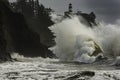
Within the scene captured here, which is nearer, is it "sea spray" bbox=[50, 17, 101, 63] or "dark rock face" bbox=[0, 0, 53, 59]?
"sea spray" bbox=[50, 17, 101, 63]

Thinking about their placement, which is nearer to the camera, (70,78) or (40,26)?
(70,78)

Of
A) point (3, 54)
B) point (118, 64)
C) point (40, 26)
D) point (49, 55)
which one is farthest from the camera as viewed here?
point (40, 26)

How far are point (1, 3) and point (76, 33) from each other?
13.0 m

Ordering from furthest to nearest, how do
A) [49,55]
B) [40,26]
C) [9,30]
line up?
[40,26] → [49,55] → [9,30]

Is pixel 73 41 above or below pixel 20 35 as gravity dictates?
below

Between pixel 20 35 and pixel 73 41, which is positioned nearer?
pixel 73 41

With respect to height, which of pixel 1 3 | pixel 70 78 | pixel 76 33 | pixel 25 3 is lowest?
pixel 70 78

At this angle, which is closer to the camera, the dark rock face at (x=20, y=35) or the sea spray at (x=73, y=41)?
the sea spray at (x=73, y=41)

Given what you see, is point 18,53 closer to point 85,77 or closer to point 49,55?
point 49,55

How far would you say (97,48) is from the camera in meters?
52.8

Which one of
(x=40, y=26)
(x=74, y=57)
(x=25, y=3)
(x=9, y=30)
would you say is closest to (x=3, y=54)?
(x=74, y=57)

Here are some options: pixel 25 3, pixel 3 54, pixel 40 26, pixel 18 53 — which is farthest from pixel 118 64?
pixel 25 3

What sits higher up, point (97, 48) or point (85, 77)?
point (97, 48)

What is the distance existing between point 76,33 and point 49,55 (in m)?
22.7
